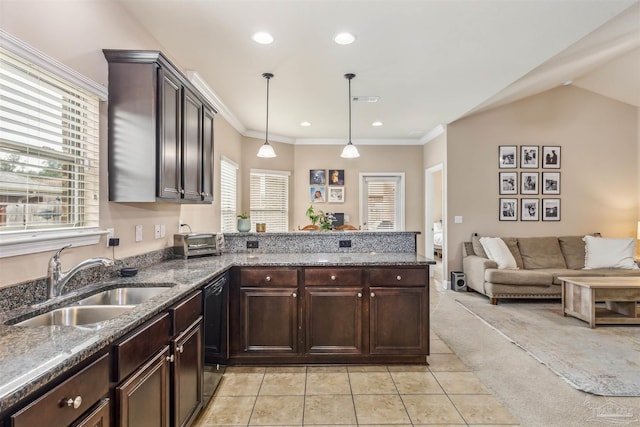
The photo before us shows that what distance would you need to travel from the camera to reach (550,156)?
590 cm

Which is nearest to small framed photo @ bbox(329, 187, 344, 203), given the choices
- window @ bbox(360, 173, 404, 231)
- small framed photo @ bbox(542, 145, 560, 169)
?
window @ bbox(360, 173, 404, 231)

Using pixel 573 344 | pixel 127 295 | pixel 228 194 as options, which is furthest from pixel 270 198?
pixel 573 344

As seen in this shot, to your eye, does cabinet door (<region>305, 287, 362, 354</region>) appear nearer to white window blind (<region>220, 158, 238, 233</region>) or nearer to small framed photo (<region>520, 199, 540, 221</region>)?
white window blind (<region>220, 158, 238, 233</region>)

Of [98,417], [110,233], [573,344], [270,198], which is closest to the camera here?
[98,417]

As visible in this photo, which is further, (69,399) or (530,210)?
(530,210)

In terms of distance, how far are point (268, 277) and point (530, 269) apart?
432cm

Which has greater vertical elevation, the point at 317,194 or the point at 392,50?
the point at 392,50

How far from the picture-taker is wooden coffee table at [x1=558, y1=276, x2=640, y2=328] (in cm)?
390

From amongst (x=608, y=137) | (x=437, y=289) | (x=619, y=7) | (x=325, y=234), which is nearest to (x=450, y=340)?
(x=325, y=234)

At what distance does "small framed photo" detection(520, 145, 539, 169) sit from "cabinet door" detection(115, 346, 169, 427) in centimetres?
606

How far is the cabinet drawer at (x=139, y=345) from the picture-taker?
130 centimetres

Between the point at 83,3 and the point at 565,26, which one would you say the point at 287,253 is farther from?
the point at 565,26

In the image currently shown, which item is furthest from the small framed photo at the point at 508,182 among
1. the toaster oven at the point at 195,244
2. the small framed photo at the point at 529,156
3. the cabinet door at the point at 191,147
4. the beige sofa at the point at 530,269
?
the cabinet door at the point at 191,147

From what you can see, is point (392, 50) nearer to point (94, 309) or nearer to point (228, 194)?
point (94, 309)
